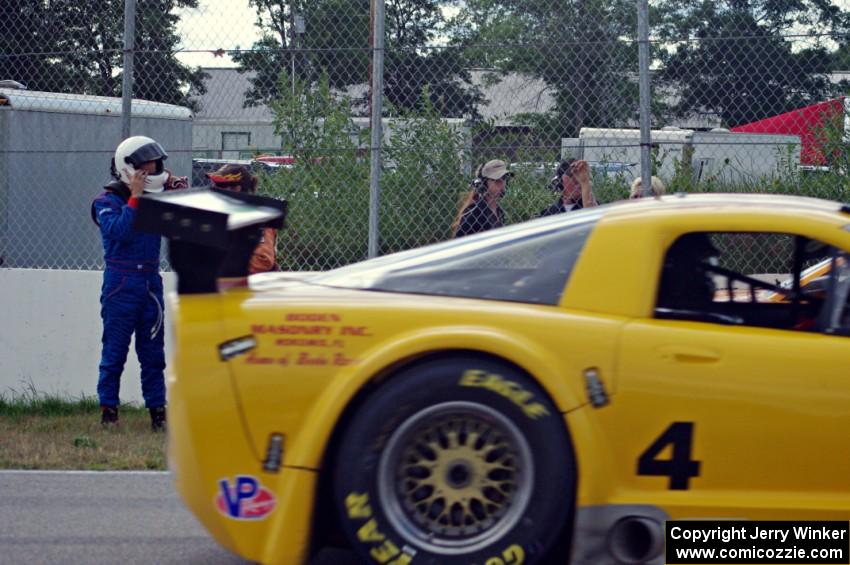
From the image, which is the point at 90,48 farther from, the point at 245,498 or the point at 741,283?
the point at 741,283

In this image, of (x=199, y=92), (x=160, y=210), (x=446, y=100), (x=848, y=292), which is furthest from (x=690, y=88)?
(x=160, y=210)

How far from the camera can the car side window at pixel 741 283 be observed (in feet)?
14.4

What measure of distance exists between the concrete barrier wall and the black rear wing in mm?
4893

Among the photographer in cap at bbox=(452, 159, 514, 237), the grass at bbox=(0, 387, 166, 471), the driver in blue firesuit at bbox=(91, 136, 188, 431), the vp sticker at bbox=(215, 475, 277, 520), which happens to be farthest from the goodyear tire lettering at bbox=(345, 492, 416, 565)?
the photographer in cap at bbox=(452, 159, 514, 237)

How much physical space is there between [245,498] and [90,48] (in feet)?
21.5

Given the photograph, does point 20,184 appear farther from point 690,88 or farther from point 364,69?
point 690,88

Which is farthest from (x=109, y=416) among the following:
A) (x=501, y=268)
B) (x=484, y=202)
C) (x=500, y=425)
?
(x=500, y=425)

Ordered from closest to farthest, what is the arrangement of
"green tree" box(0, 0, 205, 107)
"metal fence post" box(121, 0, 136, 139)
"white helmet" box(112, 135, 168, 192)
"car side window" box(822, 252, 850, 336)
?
"car side window" box(822, 252, 850, 336) → "white helmet" box(112, 135, 168, 192) → "metal fence post" box(121, 0, 136, 139) → "green tree" box(0, 0, 205, 107)

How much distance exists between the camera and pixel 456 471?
4180mm

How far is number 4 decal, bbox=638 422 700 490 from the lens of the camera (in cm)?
413

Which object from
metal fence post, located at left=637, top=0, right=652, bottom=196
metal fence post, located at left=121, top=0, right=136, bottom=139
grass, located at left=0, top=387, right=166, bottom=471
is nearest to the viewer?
grass, located at left=0, top=387, right=166, bottom=471

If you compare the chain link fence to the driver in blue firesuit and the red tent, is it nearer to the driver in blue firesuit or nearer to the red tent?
the red tent

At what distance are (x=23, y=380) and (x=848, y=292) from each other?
6.83m

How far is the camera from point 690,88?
8.70 meters
